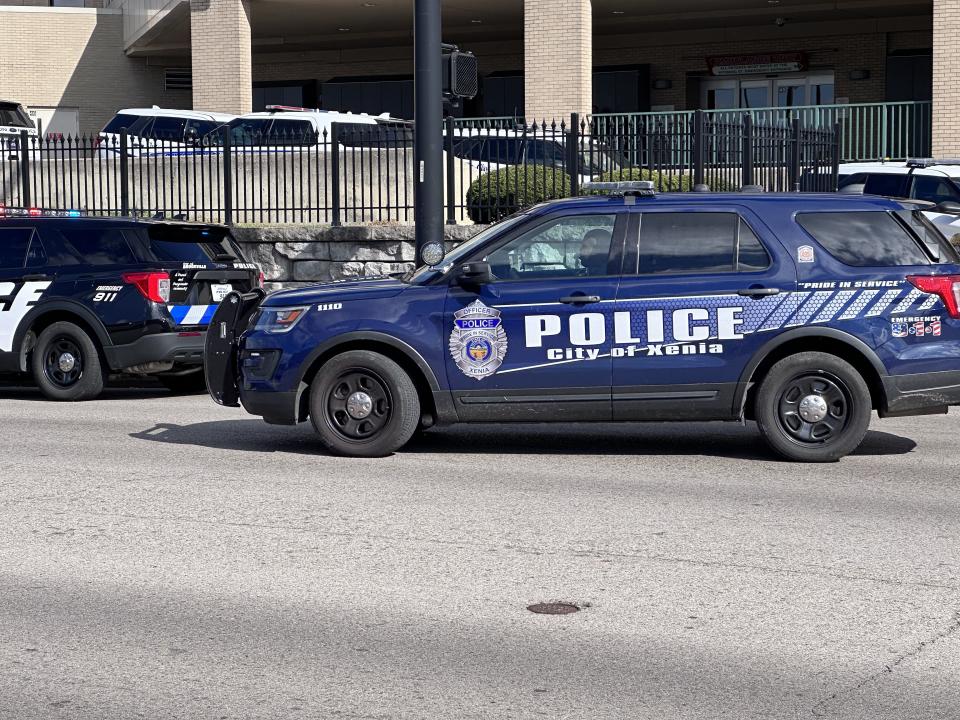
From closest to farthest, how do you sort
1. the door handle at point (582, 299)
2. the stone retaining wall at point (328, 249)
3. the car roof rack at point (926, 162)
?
the door handle at point (582, 299)
the stone retaining wall at point (328, 249)
the car roof rack at point (926, 162)

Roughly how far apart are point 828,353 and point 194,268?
642cm

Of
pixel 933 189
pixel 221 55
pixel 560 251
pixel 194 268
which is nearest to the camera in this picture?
pixel 560 251

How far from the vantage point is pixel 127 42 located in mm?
39156

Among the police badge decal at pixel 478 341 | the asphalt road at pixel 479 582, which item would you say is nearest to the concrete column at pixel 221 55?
the asphalt road at pixel 479 582

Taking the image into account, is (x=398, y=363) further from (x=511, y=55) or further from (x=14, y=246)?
(x=511, y=55)

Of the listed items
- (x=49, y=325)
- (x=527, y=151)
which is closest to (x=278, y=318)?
(x=49, y=325)

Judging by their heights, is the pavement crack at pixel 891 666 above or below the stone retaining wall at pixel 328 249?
below

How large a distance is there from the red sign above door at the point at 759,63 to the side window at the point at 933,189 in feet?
48.6

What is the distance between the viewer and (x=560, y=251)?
972cm

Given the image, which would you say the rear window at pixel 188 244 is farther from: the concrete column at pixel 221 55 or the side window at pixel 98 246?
the concrete column at pixel 221 55

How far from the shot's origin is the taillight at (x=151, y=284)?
1345 centimetres

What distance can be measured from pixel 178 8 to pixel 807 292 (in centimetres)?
2757

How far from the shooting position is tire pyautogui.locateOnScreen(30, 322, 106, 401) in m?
13.7

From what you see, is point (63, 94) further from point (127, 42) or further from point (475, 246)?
point (475, 246)
